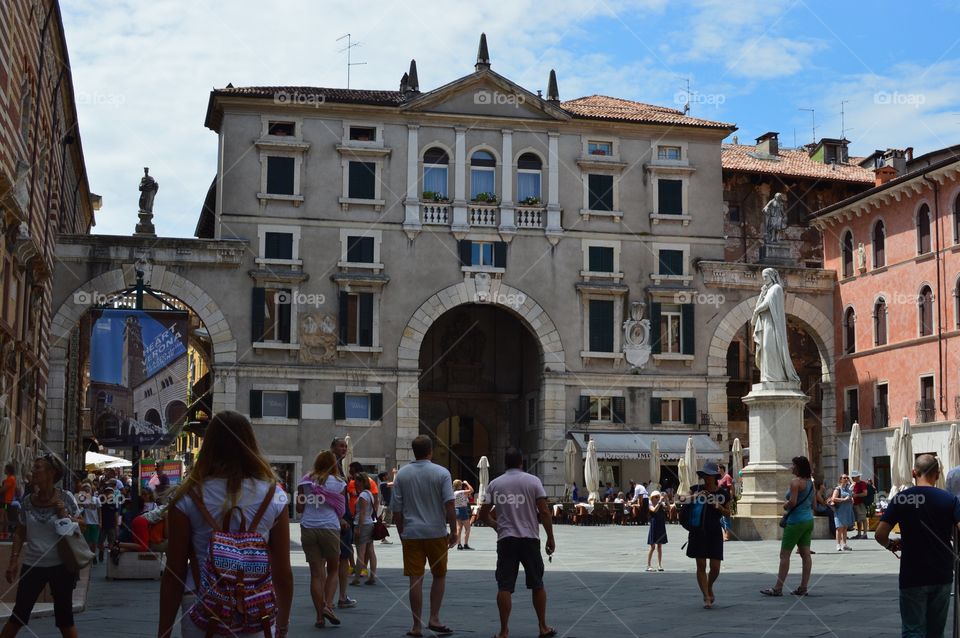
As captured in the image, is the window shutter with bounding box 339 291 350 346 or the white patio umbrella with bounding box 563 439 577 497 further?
the window shutter with bounding box 339 291 350 346

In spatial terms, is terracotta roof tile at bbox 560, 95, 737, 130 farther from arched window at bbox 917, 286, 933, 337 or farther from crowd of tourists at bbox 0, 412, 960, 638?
crowd of tourists at bbox 0, 412, 960, 638

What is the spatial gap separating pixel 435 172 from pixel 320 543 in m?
31.1

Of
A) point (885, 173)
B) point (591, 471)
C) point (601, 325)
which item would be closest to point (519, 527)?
point (591, 471)

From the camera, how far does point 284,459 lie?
132 ft

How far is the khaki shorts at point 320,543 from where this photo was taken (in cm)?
1205

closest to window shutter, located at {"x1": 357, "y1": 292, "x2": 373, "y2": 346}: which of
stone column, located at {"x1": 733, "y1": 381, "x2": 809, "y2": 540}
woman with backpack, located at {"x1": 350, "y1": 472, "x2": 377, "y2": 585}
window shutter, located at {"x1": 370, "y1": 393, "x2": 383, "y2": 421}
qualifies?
window shutter, located at {"x1": 370, "y1": 393, "x2": 383, "y2": 421}

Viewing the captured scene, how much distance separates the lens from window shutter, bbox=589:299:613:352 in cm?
4300

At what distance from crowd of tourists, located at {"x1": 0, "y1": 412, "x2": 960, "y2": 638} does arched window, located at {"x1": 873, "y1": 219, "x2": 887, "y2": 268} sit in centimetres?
2788

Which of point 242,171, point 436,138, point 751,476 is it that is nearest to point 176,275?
point 242,171

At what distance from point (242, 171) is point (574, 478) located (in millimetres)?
14655

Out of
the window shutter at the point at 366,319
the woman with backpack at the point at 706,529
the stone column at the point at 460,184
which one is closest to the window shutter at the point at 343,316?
the window shutter at the point at 366,319

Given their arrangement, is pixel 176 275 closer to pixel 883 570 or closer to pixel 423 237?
pixel 423 237

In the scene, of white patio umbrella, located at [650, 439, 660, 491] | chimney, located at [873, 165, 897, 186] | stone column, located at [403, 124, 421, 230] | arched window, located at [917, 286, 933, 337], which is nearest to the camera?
white patio umbrella, located at [650, 439, 660, 491]

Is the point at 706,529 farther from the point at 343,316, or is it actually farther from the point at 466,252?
the point at 466,252
